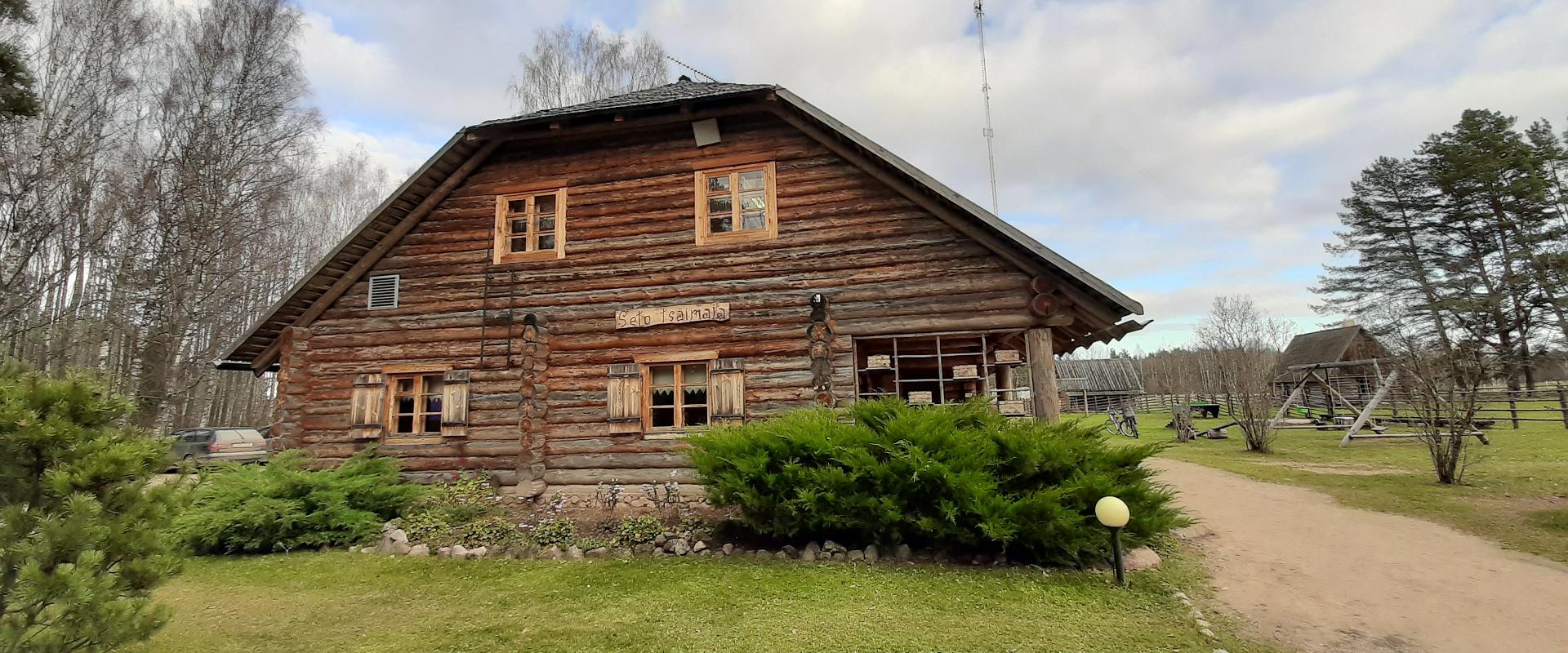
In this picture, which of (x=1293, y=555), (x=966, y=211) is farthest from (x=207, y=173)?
(x=1293, y=555)

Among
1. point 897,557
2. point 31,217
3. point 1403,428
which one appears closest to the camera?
point 897,557

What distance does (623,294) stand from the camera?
1113 cm

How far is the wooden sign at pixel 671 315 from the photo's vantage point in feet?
34.9

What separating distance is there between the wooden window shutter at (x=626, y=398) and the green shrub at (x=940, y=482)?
359cm

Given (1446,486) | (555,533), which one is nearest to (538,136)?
(555,533)

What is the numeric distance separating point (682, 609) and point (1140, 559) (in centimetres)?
492

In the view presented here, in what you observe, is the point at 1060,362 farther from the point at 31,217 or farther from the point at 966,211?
the point at 31,217

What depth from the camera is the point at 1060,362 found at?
170ft

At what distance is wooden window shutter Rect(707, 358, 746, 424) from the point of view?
10.3 m

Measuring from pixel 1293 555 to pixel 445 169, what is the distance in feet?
47.4

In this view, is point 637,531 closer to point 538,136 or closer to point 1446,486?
point 538,136

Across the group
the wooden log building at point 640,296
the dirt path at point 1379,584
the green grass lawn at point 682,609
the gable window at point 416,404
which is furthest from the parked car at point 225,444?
the dirt path at point 1379,584

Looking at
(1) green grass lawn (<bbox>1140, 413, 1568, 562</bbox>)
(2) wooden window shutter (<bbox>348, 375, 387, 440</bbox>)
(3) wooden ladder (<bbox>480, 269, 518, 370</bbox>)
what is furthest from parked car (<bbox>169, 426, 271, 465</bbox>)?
(1) green grass lawn (<bbox>1140, 413, 1568, 562</bbox>)

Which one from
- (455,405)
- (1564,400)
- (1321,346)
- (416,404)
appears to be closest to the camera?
Result: (455,405)
